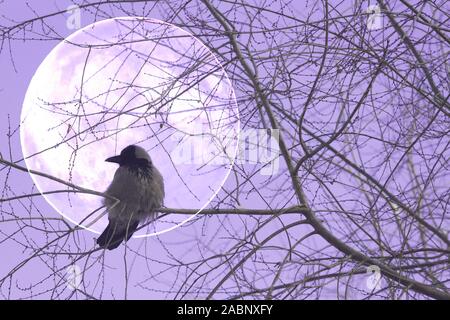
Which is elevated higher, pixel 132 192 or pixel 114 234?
pixel 132 192

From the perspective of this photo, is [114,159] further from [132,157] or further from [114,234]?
[114,234]

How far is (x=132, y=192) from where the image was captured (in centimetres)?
613

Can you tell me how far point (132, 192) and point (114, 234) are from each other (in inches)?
26.3

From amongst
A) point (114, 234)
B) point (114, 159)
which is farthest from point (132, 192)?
point (114, 234)

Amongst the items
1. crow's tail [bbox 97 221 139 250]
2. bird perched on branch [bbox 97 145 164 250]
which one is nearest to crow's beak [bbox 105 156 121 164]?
bird perched on branch [bbox 97 145 164 250]

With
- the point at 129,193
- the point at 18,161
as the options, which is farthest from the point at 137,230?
the point at 18,161

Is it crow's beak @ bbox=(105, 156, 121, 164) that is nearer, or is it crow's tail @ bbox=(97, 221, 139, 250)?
crow's tail @ bbox=(97, 221, 139, 250)

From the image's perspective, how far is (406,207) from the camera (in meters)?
5.23

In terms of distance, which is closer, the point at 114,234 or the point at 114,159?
the point at 114,234

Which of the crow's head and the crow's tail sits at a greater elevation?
the crow's head

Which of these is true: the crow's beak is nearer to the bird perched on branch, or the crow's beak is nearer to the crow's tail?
the bird perched on branch

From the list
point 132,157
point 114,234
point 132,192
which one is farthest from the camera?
point 132,192

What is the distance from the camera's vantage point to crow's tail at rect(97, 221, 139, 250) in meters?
5.32
